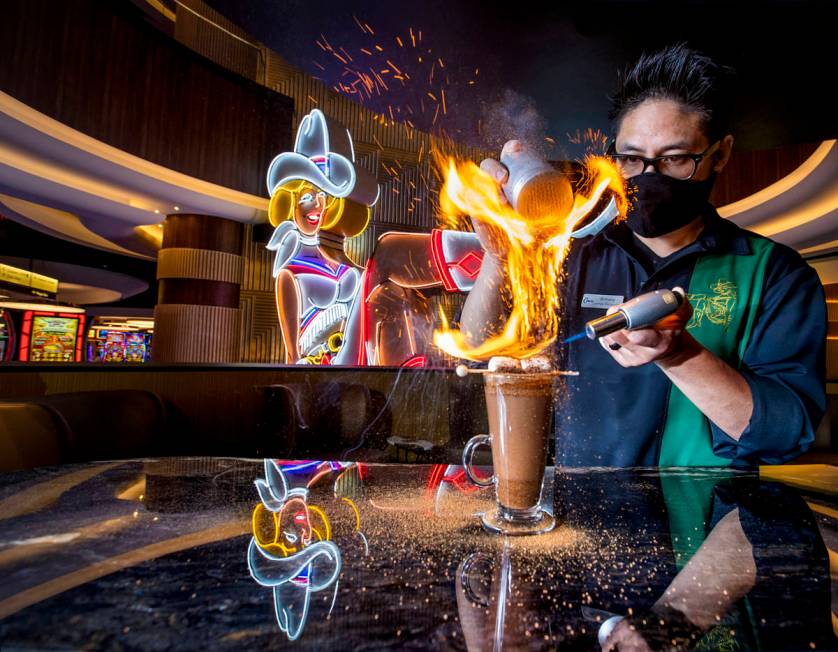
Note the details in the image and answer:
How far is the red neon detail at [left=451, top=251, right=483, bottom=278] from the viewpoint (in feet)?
19.5

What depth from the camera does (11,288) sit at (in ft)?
28.3

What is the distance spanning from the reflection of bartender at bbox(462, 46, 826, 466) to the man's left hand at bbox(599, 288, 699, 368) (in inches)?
6.2

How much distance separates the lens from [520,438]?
0.78m

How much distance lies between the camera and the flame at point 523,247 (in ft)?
3.76

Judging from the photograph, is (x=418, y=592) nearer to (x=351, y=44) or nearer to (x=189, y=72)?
(x=351, y=44)

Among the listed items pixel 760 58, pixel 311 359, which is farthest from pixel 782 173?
pixel 311 359

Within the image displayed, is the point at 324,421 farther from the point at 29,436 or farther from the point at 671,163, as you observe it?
the point at 671,163

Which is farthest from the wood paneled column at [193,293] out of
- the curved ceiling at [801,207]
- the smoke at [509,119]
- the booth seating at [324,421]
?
the curved ceiling at [801,207]

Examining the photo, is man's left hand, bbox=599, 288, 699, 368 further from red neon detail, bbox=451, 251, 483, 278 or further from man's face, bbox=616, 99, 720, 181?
red neon detail, bbox=451, 251, 483, 278

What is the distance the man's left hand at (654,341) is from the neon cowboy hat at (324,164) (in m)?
5.05

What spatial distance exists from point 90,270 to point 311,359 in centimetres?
726

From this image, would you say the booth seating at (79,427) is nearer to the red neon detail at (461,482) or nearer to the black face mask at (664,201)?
the red neon detail at (461,482)

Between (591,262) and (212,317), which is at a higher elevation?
(212,317)

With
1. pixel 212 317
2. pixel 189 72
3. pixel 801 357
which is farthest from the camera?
pixel 212 317
